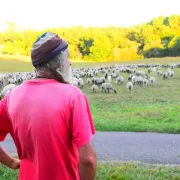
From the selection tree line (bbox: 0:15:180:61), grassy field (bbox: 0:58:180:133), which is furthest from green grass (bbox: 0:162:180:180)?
tree line (bbox: 0:15:180:61)

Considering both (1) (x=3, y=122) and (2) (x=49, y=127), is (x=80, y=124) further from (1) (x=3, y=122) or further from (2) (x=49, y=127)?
(1) (x=3, y=122)

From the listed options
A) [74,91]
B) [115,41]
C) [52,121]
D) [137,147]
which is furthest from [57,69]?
[115,41]

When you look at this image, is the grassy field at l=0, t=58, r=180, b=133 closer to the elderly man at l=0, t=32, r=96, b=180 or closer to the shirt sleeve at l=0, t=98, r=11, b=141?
the shirt sleeve at l=0, t=98, r=11, b=141

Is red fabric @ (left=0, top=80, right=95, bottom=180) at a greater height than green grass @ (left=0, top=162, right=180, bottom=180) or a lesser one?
greater

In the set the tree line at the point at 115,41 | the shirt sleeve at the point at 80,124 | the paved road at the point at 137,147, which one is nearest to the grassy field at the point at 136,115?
the paved road at the point at 137,147

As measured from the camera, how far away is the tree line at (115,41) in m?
88.7

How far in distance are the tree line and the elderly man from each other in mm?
83951

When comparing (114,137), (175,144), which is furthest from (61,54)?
(114,137)

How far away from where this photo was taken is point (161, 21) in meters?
98.6

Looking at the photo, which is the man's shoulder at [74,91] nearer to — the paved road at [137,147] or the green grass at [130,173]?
the green grass at [130,173]

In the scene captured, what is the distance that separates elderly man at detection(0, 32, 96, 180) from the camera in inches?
95.3

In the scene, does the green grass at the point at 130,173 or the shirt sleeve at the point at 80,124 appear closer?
the shirt sleeve at the point at 80,124

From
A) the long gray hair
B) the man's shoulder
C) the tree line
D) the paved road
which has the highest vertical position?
the long gray hair

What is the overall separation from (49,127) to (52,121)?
46 millimetres
